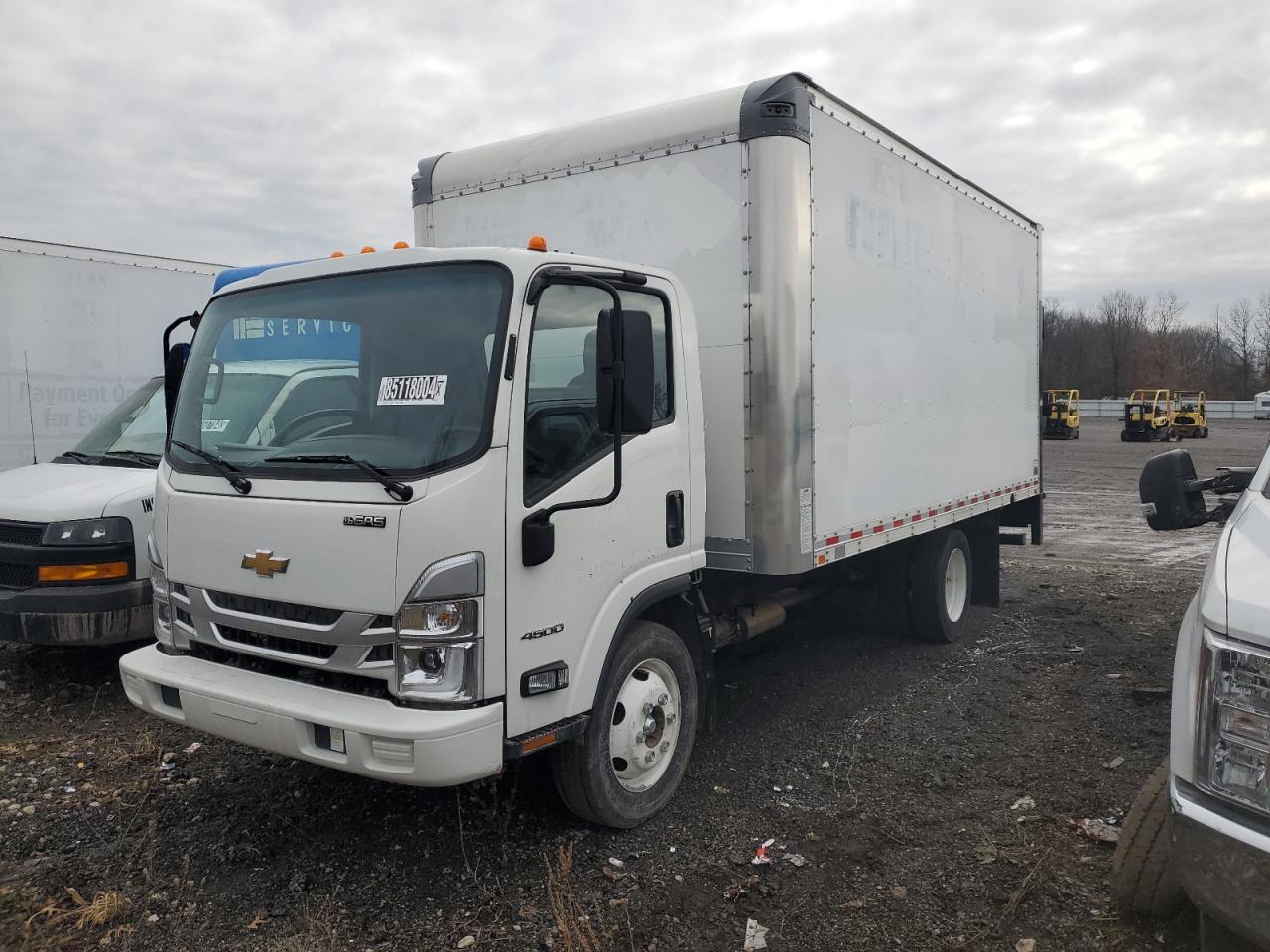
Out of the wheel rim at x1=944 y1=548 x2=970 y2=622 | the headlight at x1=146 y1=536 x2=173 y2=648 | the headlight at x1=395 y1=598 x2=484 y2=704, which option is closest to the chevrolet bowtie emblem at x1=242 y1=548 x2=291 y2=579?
the headlight at x1=395 y1=598 x2=484 y2=704

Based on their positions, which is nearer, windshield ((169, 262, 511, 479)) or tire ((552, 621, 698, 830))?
windshield ((169, 262, 511, 479))

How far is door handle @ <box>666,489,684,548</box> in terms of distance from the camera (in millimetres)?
4332

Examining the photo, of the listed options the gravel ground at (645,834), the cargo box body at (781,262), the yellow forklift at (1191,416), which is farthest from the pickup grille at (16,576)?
the yellow forklift at (1191,416)

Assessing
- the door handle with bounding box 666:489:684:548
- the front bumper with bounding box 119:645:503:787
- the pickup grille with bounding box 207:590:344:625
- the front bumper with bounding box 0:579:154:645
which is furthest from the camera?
the front bumper with bounding box 0:579:154:645

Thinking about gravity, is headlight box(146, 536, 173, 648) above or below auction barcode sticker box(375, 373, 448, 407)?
below

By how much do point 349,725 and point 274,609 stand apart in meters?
0.62

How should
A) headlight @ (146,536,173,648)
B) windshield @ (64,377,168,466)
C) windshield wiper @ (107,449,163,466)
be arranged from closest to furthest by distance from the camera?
headlight @ (146,536,173,648)
windshield wiper @ (107,449,163,466)
windshield @ (64,377,168,466)

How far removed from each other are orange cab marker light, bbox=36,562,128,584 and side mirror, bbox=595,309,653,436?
385cm

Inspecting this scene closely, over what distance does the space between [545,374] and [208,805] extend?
107 inches

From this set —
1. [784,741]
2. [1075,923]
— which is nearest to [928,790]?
[784,741]

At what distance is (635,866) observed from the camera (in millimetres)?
3977

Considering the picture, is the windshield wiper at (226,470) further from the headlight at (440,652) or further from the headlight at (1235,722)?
the headlight at (1235,722)

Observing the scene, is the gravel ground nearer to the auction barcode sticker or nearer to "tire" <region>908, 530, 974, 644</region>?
"tire" <region>908, 530, 974, 644</region>

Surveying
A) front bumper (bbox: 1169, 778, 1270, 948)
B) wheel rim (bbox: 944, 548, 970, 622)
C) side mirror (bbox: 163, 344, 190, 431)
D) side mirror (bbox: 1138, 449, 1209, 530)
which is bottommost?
wheel rim (bbox: 944, 548, 970, 622)
